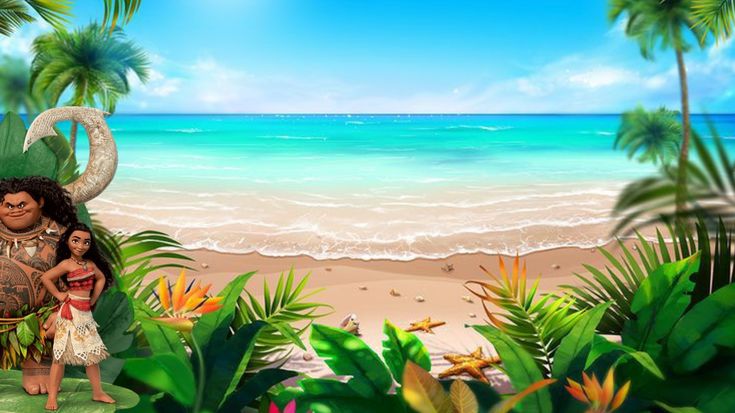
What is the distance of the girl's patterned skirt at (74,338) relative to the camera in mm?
1170

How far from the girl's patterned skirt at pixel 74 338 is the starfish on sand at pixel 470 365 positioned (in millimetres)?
1479

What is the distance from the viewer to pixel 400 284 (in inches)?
212

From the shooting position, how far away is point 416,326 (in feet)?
11.0

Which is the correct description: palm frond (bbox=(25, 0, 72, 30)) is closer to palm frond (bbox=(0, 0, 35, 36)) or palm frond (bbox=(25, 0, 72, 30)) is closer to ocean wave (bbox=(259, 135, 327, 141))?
palm frond (bbox=(0, 0, 35, 36))

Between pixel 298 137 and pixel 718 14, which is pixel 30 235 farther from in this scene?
pixel 298 137

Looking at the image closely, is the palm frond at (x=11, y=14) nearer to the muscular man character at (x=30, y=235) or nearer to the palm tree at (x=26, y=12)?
the palm tree at (x=26, y=12)

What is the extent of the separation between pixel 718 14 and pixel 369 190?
35.3ft

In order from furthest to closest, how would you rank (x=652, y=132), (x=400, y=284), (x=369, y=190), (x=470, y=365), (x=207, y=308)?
(x=369, y=190), (x=652, y=132), (x=400, y=284), (x=470, y=365), (x=207, y=308)

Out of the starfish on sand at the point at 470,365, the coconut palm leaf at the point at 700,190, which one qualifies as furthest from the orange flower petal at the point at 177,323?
the starfish on sand at the point at 470,365

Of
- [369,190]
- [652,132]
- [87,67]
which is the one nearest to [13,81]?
[87,67]

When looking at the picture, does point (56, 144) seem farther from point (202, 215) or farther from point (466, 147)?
point (466, 147)

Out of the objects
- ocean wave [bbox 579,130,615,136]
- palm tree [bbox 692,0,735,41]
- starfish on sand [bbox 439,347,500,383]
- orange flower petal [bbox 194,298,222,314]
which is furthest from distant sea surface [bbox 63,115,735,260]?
orange flower petal [bbox 194,298,222,314]

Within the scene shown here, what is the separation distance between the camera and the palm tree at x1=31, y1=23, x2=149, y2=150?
8.93 metres

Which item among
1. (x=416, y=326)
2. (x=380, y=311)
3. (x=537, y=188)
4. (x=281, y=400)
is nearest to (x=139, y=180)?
(x=537, y=188)
